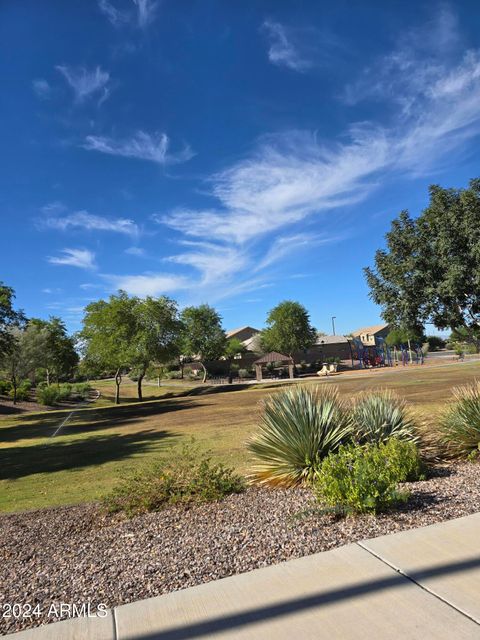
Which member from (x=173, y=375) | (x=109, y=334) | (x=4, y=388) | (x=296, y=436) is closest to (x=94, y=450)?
(x=296, y=436)

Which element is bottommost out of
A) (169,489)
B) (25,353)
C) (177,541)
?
(177,541)

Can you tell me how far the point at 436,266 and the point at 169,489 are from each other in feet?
33.8

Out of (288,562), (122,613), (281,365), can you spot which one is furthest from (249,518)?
(281,365)

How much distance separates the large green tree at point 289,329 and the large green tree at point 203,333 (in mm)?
7812

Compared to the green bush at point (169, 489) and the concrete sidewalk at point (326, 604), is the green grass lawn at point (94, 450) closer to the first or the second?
the green bush at point (169, 489)

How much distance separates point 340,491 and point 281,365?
227 feet

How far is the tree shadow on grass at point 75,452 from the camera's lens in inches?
480

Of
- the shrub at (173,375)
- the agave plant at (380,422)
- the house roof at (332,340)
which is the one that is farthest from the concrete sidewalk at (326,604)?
the house roof at (332,340)

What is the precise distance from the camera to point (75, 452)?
48.0 ft

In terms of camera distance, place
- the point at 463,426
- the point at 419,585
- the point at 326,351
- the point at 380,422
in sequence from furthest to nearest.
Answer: the point at 326,351 → the point at 463,426 → the point at 380,422 → the point at 419,585

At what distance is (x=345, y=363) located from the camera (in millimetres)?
75562

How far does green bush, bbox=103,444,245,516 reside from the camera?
606cm

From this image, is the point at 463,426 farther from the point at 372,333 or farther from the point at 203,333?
the point at 372,333

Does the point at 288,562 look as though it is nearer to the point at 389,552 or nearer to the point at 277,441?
the point at 389,552
